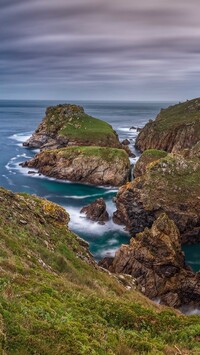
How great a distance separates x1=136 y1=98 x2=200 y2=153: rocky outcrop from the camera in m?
138

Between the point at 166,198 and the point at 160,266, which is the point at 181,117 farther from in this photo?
the point at 160,266

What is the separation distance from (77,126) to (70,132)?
7.57 meters

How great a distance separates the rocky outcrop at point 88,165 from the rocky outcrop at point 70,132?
24478 millimetres

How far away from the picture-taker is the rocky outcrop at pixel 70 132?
142000 millimetres

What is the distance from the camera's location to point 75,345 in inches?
547

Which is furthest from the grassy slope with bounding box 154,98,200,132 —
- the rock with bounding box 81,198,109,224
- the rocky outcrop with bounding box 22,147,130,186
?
the rock with bounding box 81,198,109,224

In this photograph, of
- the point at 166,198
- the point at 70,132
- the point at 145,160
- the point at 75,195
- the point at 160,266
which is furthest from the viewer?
the point at 70,132

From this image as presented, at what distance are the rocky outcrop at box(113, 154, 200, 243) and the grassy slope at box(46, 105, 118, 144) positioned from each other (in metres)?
70.0

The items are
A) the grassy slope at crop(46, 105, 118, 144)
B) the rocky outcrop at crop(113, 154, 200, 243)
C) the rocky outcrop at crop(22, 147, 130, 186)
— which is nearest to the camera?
the rocky outcrop at crop(113, 154, 200, 243)

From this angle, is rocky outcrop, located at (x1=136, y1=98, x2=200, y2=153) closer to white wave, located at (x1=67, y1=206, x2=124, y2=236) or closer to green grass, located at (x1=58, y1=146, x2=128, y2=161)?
green grass, located at (x1=58, y1=146, x2=128, y2=161)

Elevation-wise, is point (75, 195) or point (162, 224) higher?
point (162, 224)

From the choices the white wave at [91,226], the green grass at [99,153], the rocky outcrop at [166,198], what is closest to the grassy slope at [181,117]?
the green grass at [99,153]

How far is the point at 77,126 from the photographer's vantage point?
153 m

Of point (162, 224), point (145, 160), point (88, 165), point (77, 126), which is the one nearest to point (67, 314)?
point (162, 224)
